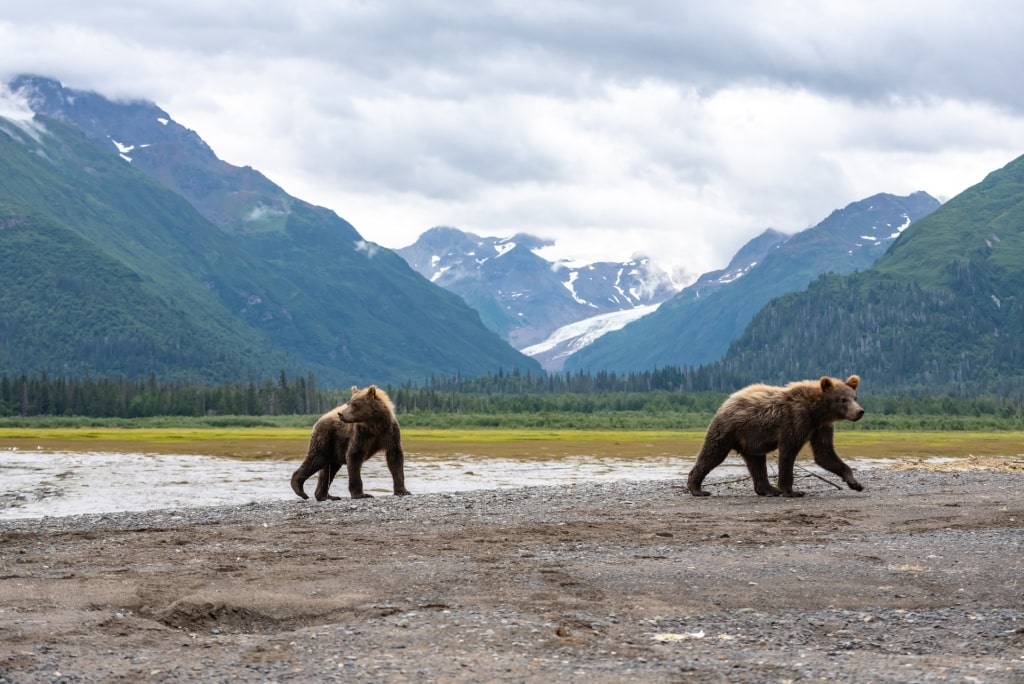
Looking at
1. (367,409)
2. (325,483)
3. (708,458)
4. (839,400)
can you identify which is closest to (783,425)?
(839,400)

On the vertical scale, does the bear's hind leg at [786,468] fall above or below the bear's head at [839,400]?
below

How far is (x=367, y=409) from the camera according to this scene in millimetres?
26719

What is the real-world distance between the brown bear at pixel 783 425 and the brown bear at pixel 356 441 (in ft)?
22.8

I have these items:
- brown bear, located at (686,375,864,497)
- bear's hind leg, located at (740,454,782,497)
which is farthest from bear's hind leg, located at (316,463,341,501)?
bear's hind leg, located at (740,454,782,497)

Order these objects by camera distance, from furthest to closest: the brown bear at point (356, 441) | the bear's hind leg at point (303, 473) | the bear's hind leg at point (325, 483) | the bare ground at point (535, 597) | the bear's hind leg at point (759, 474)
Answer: the bear's hind leg at point (303, 473) → the bear's hind leg at point (325, 483) → the brown bear at point (356, 441) → the bear's hind leg at point (759, 474) → the bare ground at point (535, 597)

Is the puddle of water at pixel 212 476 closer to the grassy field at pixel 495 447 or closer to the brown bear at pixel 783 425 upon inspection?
the grassy field at pixel 495 447

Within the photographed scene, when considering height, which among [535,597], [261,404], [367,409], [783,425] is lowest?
[535,597]

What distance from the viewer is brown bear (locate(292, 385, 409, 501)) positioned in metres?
26.8

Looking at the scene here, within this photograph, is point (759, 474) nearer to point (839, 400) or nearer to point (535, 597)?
point (839, 400)

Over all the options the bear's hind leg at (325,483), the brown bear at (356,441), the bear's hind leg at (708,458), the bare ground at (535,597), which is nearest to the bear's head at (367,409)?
the brown bear at (356,441)

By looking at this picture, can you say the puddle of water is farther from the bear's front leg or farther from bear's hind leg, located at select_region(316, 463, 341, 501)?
the bear's front leg

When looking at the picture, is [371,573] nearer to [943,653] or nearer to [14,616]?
[14,616]

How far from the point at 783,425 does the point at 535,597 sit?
469 inches

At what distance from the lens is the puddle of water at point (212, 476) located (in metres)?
36.1
